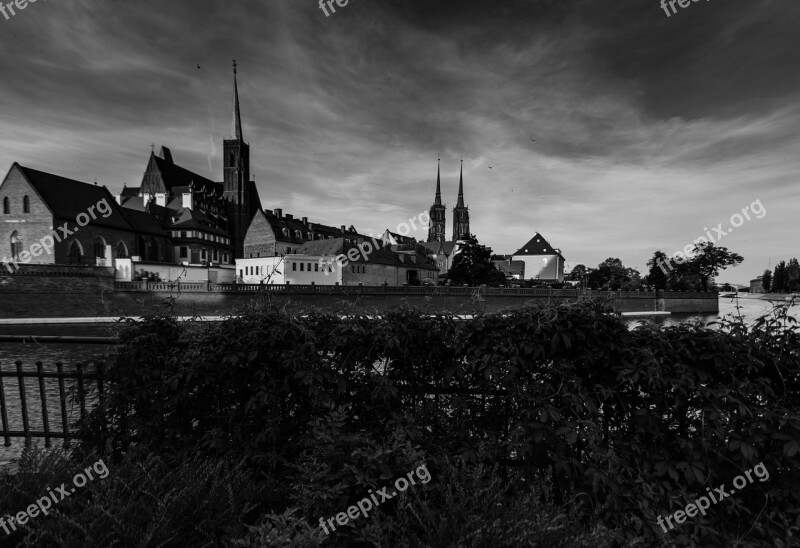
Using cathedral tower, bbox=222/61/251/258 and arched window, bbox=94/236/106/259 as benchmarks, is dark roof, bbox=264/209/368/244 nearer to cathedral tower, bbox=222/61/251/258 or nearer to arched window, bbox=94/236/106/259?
cathedral tower, bbox=222/61/251/258

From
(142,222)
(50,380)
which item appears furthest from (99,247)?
(50,380)

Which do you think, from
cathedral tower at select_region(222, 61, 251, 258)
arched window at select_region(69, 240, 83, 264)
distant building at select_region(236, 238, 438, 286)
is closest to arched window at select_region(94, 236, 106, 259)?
arched window at select_region(69, 240, 83, 264)

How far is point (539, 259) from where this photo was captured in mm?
117562

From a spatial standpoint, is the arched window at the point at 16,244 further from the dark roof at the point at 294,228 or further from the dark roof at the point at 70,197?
the dark roof at the point at 294,228

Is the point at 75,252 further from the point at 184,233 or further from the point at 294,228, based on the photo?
the point at 294,228

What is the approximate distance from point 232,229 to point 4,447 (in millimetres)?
87827

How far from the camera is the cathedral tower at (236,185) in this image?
86.3m

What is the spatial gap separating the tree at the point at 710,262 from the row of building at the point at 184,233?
5831 centimetres

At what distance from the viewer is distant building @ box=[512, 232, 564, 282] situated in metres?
113

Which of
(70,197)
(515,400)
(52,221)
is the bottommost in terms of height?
(515,400)

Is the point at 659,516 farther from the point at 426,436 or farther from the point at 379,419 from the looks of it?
the point at 379,419

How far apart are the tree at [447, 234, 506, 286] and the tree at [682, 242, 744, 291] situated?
51.5m

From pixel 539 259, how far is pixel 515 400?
121 meters

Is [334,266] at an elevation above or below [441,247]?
below
